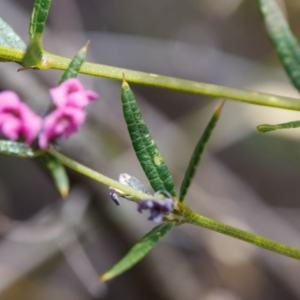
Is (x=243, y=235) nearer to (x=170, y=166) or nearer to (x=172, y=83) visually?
(x=172, y=83)

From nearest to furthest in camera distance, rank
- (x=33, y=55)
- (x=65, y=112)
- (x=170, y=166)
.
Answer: (x=65, y=112) → (x=33, y=55) → (x=170, y=166)

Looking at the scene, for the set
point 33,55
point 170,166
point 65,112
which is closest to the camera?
point 65,112

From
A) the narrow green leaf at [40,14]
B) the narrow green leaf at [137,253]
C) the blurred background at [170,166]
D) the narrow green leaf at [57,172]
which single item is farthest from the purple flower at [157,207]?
the blurred background at [170,166]

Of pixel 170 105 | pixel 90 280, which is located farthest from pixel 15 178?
pixel 170 105

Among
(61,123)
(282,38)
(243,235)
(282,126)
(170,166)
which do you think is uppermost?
(282,38)

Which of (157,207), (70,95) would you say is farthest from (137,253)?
(70,95)

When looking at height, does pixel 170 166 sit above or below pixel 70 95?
below

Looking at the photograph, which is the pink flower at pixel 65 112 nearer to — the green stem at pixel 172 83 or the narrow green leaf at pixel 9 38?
the green stem at pixel 172 83

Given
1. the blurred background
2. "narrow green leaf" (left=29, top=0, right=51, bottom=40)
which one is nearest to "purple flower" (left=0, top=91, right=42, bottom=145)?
"narrow green leaf" (left=29, top=0, right=51, bottom=40)
